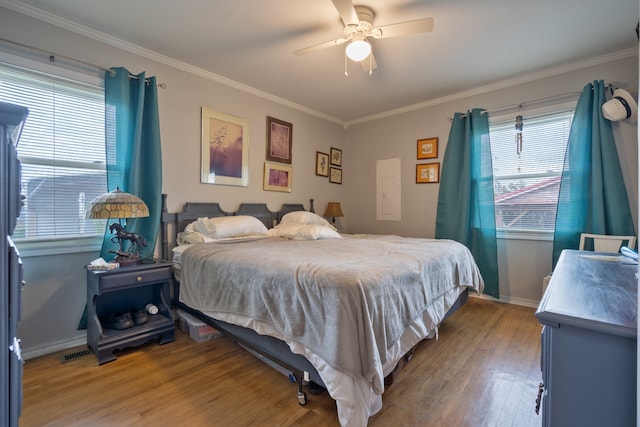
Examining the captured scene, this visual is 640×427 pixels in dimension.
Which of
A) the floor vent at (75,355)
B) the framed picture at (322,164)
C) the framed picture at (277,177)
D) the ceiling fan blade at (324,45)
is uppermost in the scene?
the ceiling fan blade at (324,45)

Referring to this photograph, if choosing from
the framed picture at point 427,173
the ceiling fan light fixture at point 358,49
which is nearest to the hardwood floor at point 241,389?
the framed picture at point 427,173

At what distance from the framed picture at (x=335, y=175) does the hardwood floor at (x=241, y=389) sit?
2.97m

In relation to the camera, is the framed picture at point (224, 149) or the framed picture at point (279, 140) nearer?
the framed picture at point (224, 149)

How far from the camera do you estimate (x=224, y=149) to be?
333 centimetres

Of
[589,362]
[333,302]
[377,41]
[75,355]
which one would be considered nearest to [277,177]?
[377,41]

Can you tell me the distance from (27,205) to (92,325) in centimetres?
101

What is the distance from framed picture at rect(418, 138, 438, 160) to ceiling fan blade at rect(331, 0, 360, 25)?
2292 millimetres

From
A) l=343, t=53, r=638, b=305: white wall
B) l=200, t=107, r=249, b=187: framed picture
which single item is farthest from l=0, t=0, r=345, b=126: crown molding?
l=343, t=53, r=638, b=305: white wall

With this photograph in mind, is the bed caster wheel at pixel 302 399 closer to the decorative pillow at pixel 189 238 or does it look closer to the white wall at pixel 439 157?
the decorative pillow at pixel 189 238

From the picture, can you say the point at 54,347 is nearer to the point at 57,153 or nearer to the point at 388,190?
the point at 57,153

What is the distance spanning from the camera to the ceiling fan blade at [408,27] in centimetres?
197

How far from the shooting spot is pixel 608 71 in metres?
2.83

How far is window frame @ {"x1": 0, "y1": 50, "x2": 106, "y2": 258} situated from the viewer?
2102 mm

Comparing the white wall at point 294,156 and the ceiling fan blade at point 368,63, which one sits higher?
the ceiling fan blade at point 368,63
